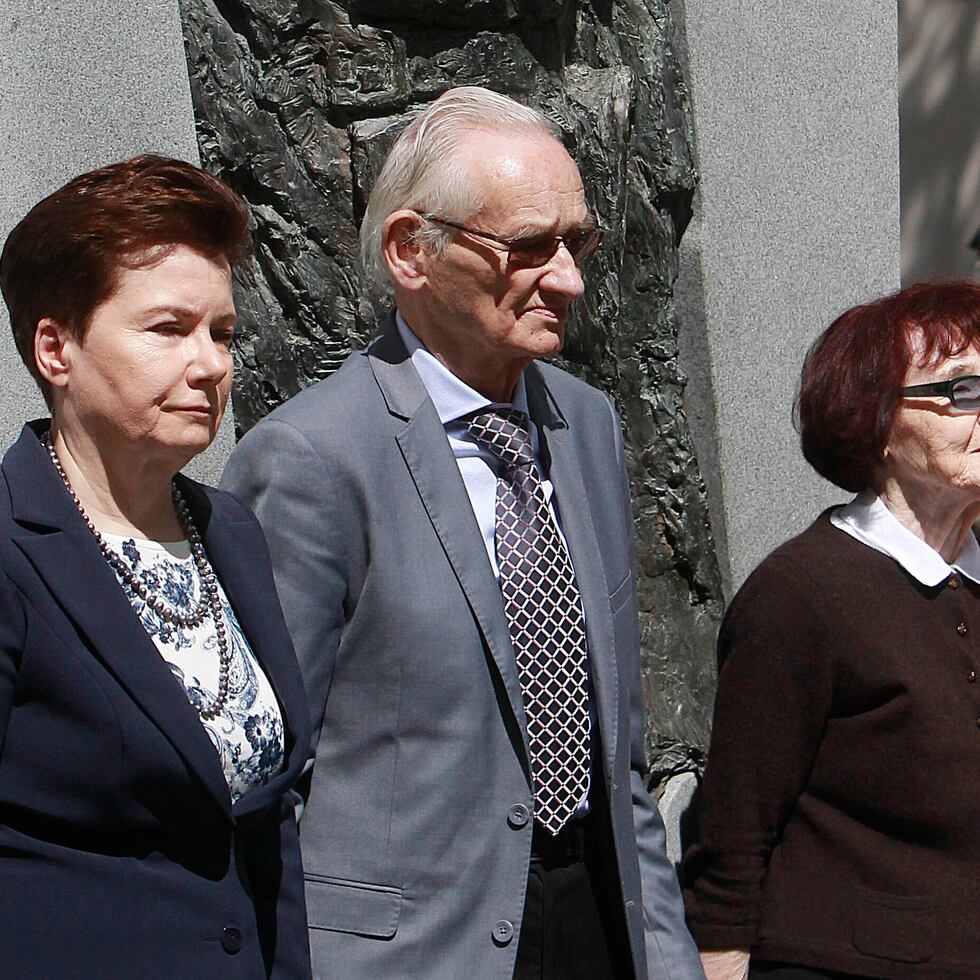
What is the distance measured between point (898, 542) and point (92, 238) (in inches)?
66.0

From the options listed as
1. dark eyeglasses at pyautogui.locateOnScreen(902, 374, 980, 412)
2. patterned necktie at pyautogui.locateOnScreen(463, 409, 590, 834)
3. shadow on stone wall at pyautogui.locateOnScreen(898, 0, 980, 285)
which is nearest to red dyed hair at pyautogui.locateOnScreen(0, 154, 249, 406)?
patterned necktie at pyautogui.locateOnScreen(463, 409, 590, 834)

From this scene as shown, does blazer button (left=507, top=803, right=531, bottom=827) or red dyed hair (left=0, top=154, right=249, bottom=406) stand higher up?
red dyed hair (left=0, top=154, right=249, bottom=406)

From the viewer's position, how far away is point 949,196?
799 cm

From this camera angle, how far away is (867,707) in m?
2.79

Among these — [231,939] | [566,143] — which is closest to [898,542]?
[566,143]

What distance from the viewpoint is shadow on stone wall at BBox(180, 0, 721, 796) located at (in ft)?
A: 10.9

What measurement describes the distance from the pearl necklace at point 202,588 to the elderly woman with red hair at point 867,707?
1155 mm

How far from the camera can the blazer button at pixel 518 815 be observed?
232 cm

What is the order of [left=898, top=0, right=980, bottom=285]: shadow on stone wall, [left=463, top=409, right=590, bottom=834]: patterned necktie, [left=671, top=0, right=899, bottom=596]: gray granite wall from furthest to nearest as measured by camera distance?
[left=898, top=0, right=980, bottom=285]: shadow on stone wall, [left=671, top=0, right=899, bottom=596]: gray granite wall, [left=463, top=409, right=590, bottom=834]: patterned necktie

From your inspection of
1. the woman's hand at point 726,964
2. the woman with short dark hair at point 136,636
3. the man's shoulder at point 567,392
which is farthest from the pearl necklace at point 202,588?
the woman's hand at point 726,964

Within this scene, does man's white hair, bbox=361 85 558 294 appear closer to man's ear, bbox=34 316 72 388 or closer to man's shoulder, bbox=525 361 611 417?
man's shoulder, bbox=525 361 611 417

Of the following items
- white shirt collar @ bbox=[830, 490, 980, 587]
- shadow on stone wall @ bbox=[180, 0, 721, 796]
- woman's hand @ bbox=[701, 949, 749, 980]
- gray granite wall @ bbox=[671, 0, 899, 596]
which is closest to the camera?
woman's hand @ bbox=[701, 949, 749, 980]

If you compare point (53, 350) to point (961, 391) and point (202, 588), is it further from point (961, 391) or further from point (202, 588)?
point (961, 391)

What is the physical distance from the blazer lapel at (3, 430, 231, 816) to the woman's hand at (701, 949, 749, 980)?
1.27 metres
